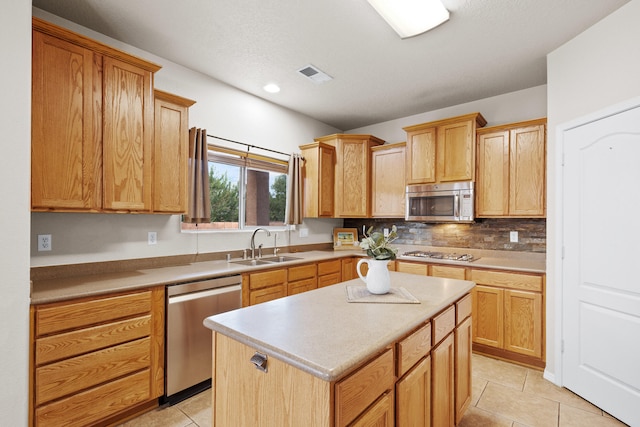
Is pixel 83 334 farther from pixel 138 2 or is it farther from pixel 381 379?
pixel 138 2

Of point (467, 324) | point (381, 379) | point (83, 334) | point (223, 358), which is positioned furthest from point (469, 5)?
point (83, 334)

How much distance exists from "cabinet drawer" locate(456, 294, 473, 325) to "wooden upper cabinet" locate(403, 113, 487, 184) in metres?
1.82

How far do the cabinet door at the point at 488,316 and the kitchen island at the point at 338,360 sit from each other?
4.78 feet

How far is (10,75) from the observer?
153cm

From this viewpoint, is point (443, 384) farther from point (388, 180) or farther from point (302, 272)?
point (388, 180)

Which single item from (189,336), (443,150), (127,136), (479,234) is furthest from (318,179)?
(189,336)

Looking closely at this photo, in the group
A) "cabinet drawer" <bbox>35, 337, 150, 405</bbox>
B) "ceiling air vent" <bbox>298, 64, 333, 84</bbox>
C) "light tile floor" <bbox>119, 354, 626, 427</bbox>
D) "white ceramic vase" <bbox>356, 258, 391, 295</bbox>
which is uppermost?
"ceiling air vent" <bbox>298, 64, 333, 84</bbox>

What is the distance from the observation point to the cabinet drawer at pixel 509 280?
9.11 feet

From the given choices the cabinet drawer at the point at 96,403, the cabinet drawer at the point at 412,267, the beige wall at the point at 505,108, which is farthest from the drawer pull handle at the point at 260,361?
the beige wall at the point at 505,108

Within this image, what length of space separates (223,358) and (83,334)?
115 centimetres

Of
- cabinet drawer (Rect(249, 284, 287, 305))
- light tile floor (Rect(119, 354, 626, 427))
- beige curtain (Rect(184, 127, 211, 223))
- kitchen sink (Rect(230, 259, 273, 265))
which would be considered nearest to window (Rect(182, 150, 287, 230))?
beige curtain (Rect(184, 127, 211, 223))

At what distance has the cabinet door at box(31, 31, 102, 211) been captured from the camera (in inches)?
73.0

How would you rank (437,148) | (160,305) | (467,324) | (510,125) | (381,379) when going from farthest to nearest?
(437,148) → (510,125) → (160,305) → (467,324) → (381,379)

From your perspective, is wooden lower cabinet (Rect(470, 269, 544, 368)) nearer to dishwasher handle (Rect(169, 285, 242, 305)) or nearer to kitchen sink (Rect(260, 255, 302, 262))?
kitchen sink (Rect(260, 255, 302, 262))
